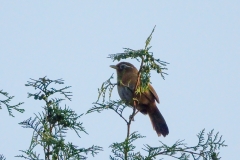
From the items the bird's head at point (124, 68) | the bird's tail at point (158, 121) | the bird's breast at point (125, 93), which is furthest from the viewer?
the bird's head at point (124, 68)

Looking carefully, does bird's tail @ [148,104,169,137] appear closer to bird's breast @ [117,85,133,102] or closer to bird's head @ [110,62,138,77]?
bird's head @ [110,62,138,77]

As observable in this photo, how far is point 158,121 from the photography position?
7.90 m

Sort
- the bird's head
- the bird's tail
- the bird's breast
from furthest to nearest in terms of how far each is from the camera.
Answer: the bird's head
the bird's tail
the bird's breast

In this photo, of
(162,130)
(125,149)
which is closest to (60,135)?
(125,149)

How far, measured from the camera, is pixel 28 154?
3350mm

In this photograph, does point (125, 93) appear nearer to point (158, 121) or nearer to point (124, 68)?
point (158, 121)

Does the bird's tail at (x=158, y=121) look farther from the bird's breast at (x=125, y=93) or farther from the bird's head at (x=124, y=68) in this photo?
the bird's breast at (x=125, y=93)

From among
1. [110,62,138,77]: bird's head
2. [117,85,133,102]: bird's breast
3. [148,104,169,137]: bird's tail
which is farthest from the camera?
[110,62,138,77]: bird's head

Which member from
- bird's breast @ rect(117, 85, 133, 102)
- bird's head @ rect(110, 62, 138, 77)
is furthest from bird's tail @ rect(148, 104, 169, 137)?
bird's breast @ rect(117, 85, 133, 102)

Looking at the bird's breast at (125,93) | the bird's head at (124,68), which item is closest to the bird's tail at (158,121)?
the bird's head at (124,68)

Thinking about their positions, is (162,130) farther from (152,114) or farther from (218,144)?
(218,144)

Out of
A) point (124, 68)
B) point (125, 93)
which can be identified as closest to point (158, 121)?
point (124, 68)

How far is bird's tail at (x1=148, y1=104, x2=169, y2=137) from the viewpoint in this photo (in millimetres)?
7879

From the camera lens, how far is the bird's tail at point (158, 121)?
7.88 metres
